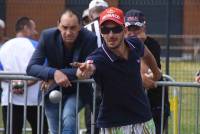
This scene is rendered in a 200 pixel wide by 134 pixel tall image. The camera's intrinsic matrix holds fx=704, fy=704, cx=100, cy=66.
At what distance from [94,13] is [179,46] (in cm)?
973

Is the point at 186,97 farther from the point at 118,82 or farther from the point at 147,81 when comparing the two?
the point at 118,82

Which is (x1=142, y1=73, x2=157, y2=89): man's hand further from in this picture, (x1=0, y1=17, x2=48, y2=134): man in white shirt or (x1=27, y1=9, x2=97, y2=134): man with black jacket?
(x1=0, y1=17, x2=48, y2=134): man in white shirt

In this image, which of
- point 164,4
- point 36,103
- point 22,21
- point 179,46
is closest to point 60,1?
point 164,4

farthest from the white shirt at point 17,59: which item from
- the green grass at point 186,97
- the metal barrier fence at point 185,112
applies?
the green grass at point 186,97

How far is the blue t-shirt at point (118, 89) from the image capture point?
19.6 feet

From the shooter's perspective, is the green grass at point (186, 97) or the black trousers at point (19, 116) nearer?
the black trousers at point (19, 116)

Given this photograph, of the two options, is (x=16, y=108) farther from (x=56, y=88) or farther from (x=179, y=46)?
(x=179, y=46)

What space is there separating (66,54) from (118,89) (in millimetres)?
1041

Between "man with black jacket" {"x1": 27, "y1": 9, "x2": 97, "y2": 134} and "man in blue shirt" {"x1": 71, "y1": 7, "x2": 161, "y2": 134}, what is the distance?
775 millimetres

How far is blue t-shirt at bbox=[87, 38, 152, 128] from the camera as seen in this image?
19.6 feet

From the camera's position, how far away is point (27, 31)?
29.1 ft

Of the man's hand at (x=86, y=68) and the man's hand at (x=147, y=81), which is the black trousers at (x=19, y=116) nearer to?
the man's hand at (x=147, y=81)

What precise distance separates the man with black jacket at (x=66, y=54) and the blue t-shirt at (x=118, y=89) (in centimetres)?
76

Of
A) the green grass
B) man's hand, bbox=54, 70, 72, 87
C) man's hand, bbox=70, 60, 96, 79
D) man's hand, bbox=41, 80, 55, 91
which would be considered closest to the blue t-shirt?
man's hand, bbox=70, 60, 96, 79
